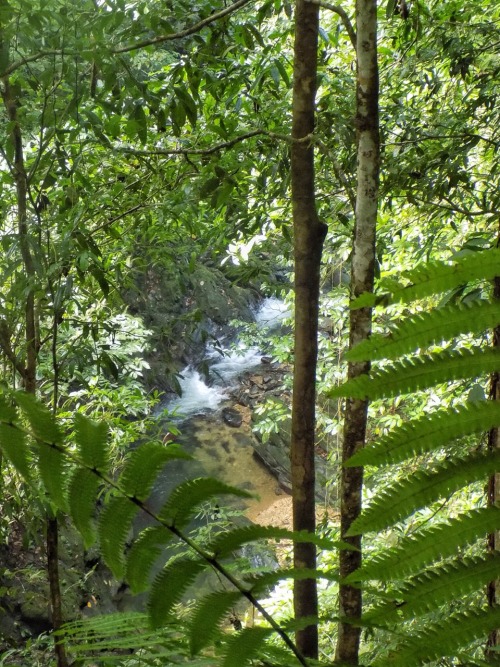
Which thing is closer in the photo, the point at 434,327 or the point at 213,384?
the point at 434,327

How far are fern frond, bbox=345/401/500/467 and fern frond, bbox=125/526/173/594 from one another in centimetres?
22

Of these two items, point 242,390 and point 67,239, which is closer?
point 67,239

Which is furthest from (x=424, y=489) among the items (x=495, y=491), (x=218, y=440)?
(x=218, y=440)

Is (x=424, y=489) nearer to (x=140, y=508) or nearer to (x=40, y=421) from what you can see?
(x=140, y=508)

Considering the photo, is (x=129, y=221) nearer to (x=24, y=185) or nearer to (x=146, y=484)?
(x=24, y=185)

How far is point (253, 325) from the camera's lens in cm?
539

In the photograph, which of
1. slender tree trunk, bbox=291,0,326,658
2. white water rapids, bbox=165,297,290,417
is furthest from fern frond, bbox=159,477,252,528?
white water rapids, bbox=165,297,290,417

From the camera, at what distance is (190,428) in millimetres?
8641

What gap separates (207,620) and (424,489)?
259 millimetres

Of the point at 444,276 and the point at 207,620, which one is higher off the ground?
the point at 444,276

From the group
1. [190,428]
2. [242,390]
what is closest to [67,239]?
[190,428]

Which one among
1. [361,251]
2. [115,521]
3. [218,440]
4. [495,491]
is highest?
[218,440]

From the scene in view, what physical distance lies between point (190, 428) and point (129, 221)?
6032 mm

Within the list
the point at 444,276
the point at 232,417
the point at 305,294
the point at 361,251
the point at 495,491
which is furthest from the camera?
the point at 232,417
